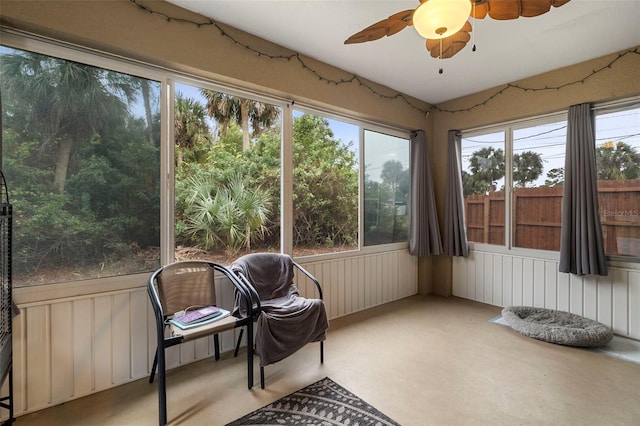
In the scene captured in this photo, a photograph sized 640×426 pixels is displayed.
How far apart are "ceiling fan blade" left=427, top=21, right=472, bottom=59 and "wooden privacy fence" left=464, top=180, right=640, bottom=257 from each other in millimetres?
2305

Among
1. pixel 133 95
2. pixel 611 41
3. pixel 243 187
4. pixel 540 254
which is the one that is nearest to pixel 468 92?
pixel 611 41

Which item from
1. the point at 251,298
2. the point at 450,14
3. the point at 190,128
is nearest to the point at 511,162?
the point at 450,14

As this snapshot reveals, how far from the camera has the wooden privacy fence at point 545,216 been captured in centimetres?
276

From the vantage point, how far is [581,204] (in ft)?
9.37

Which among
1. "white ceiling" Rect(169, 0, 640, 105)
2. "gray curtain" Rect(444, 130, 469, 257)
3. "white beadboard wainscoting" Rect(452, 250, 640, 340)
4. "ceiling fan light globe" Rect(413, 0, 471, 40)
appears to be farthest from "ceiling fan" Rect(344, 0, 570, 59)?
"white beadboard wainscoting" Rect(452, 250, 640, 340)

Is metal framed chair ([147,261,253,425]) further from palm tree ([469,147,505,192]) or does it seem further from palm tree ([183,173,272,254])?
palm tree ([469,147,505,192])

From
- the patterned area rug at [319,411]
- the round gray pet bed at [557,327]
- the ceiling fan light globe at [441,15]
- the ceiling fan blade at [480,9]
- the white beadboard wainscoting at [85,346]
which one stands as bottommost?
the patterned area rug at [319,411]

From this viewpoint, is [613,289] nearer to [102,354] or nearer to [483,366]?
[483,366]

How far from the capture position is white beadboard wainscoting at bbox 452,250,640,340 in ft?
9.04

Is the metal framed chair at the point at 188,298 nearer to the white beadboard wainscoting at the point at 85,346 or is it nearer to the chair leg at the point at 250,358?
the chair leg at the point at 250,358

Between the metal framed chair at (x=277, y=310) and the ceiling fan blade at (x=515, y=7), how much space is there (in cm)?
202

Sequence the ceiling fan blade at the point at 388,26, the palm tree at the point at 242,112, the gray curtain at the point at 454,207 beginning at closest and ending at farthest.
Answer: the ceiling fan blade at the point at 388,26, the palm tree at the point at 242,112, the gray curtain at the point at 454,207

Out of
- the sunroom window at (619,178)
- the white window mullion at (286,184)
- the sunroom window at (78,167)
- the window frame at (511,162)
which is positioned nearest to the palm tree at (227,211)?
the white window mullion at (286,184)

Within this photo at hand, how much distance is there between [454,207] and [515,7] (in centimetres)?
268
